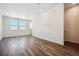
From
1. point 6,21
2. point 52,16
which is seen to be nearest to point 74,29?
point 52,16

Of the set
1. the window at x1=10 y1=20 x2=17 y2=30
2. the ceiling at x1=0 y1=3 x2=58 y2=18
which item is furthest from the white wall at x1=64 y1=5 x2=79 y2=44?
the window at x1=10 y1=20 x2=17 y2=30

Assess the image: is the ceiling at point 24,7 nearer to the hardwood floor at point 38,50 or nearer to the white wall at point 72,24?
the white wall at point 72,24

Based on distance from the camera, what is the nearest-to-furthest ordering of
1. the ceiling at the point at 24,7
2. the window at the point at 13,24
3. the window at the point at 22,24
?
the ceiling at the point at 24,7, the window at the point at 13,24, the window at the point at 22,24

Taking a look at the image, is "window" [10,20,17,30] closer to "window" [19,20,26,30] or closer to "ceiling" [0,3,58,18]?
"window" [19,20,26,30]

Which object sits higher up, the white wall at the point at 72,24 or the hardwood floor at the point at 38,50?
the white wall at the point at 72,24

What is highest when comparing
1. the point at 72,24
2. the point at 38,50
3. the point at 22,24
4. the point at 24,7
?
the point at 24,7

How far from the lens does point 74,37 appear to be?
233 inches

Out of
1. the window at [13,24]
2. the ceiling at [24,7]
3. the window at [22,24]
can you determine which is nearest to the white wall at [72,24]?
the ceiling at [24,7]

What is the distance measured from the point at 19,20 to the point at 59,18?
6.98 m

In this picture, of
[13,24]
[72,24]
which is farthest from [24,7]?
[13,24]

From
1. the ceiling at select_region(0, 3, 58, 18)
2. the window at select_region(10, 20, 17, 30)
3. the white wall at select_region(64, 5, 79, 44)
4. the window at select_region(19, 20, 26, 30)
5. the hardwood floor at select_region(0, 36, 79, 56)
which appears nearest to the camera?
the hardwood floor at select_region(0, 36, 79, 56)

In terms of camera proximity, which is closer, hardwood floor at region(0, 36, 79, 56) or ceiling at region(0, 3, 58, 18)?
hardwood floor at region(0, 36, 79, 56)

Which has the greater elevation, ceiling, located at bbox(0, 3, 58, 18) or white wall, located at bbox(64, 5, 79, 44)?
ceiling, located at bbox(0, 3, 58, 18)

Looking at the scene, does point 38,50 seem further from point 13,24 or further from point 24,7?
point 13,24
